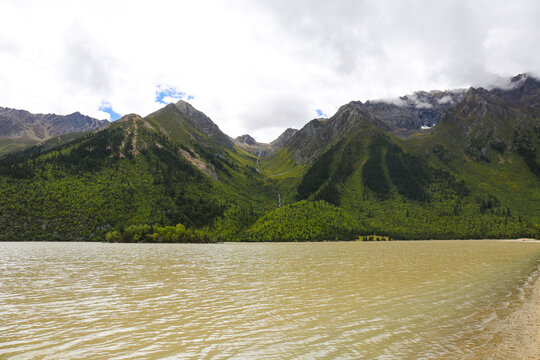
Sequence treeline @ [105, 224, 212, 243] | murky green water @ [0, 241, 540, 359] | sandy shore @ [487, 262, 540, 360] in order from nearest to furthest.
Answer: sandy shore @ [487, 262, 540, 360], murky green water @ [0, 241, 540, 359], treeline @ [105, 224, 212, 243]

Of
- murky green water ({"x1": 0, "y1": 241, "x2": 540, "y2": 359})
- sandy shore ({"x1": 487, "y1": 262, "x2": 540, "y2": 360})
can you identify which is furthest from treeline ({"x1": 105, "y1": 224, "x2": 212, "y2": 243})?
sandy shore ({"x1": 487, "y1": 262, "x2": 540, "y2": 360})

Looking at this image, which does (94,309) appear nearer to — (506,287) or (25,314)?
(25,314)

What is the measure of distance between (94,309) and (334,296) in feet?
68.1

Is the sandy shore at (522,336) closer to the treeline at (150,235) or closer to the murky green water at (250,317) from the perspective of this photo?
the murky green water at (250,317)

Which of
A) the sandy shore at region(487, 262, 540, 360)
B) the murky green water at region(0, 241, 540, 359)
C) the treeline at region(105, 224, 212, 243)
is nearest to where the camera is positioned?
the sandy shore at region(487, 262, 540, 360)

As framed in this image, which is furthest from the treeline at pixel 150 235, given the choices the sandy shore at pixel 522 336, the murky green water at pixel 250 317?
the sandy shore at pixel 522 336

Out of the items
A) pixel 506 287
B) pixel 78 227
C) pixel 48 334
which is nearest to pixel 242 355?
pixel 48 334

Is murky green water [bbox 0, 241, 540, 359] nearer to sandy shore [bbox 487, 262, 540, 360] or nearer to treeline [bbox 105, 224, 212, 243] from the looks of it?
sandy shore [bbox 487, 262, 540, 360]

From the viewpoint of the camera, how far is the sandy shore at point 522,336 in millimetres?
13930

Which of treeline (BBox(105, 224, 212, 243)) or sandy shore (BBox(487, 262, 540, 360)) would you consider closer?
sandy shore (BBox(487, 262, 540, 360))

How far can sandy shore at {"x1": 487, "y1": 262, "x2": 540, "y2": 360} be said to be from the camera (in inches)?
548

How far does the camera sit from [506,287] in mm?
32312

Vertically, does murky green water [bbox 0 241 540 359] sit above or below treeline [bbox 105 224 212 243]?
above

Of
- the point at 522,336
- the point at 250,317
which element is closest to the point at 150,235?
the point at 250,317
